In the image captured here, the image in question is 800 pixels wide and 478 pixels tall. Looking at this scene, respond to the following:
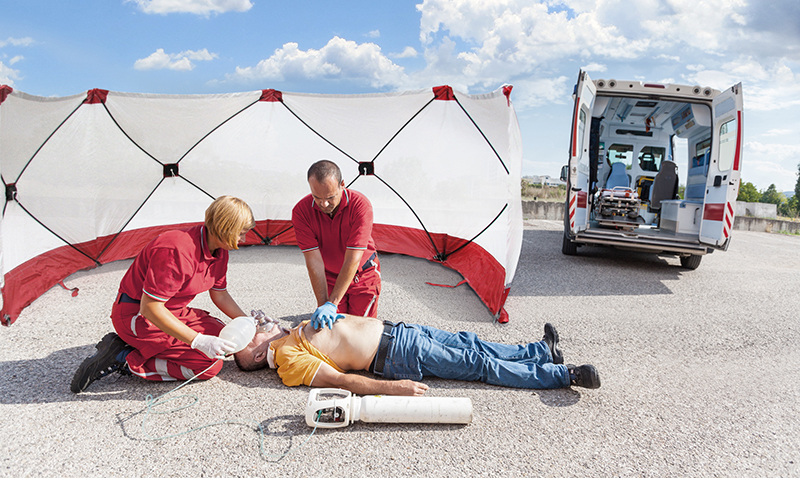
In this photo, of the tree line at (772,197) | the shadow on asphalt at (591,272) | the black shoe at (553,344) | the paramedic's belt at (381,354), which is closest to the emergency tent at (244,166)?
the shadow on asphalt at (591,272)

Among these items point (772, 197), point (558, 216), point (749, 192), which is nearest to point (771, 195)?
point (772, 197)

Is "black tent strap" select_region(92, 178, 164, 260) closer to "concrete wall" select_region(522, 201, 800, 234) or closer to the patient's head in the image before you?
the patient's head

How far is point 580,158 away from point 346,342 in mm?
4844

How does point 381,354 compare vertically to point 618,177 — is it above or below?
below

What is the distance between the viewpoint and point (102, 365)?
2652 mm

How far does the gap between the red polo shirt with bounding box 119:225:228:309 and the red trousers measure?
0.13m

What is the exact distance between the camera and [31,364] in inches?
120

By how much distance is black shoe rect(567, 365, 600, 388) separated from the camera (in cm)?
259

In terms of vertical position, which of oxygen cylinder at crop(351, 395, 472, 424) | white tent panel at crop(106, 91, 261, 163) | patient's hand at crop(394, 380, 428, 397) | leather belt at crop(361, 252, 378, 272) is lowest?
oxygen cylinder at crop(351, 395, 472, 424)

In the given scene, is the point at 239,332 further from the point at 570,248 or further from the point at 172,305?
the point at 570,248

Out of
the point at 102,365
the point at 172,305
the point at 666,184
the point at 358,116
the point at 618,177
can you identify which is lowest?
the point at 102,365

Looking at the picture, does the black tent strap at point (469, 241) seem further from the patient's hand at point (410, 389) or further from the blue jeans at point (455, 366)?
the patient's hand at point (410, 389)

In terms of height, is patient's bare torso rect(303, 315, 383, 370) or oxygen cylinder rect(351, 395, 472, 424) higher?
patient's bare torso rect(303, 315, 383, 370)

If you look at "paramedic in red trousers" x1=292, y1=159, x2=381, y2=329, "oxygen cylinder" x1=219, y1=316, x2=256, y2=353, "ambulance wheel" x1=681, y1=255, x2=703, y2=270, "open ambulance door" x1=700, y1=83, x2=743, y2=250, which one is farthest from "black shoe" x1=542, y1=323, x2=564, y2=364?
"ambulance wheel" x1=681, y1=255, x2=703, y2=270
